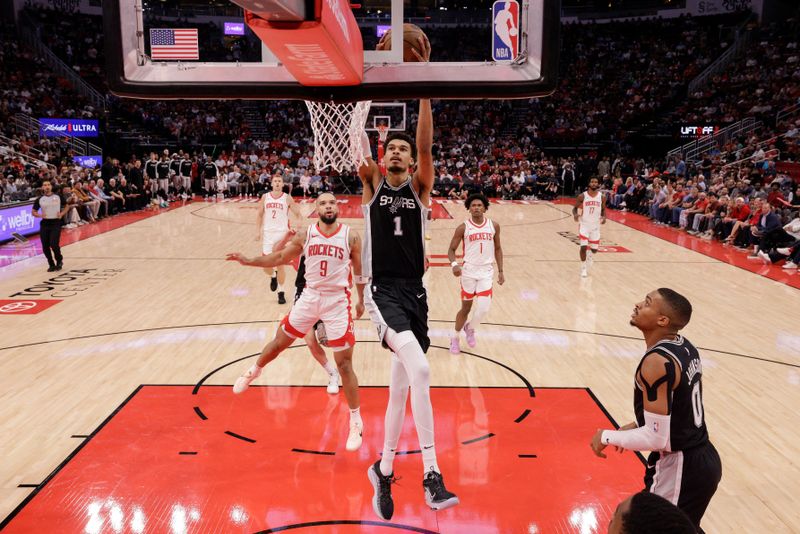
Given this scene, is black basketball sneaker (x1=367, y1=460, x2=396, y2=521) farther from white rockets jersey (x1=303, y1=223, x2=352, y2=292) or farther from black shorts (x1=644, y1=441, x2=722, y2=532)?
white rockets jersey (x1=303, y1=223, x2=352, y2=292)

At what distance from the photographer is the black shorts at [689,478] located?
296cm

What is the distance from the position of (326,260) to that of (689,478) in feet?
10.3

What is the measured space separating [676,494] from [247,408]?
365 cm

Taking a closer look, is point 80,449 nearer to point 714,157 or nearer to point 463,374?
point 463,374

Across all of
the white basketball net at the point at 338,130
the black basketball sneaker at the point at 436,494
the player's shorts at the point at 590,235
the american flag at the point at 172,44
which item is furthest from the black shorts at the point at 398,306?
the player's shorts at the point at 590,235

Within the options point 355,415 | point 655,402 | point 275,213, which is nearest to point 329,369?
point 355,415

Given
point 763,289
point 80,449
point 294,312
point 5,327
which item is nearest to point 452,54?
point 294,312

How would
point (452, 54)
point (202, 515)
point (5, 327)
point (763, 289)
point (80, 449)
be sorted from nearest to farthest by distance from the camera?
point (202, 515)
point (452, 54)
point (80, 449)
point (5, 327)
point (763, 289)

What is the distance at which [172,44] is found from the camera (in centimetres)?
378

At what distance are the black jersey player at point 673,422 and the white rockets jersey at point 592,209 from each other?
331 inches

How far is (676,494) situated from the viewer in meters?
2.96

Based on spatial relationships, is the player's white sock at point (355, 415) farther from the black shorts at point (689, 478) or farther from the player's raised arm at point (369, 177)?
the black shorts at point (689, 478)

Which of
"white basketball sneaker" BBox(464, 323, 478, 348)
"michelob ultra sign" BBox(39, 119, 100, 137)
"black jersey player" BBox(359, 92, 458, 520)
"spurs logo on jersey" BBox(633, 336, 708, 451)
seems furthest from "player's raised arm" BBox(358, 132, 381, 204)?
"michelob ultra sign" BBox(39, 119, 100, 137)

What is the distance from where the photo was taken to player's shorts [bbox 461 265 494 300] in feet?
23.4
